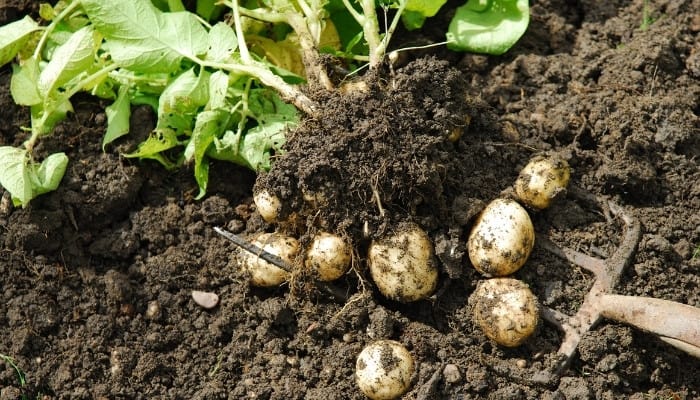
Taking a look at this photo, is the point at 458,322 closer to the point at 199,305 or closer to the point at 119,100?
the point at 199,305

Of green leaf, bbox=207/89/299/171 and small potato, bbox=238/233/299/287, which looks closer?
small potato, bbox=238/233/299/287

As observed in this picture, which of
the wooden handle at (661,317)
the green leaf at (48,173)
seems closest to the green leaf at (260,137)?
the green leaf at (48,173)

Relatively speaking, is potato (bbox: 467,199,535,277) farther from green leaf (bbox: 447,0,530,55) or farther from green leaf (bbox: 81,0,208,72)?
green leaf (bbox: 81,0,208,72)

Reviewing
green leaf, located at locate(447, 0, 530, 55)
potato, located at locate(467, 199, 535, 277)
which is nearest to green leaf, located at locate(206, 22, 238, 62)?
green leaf, located at locate(447, 0, 530, 55)

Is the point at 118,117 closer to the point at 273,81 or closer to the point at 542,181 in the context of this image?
the point at 273,81

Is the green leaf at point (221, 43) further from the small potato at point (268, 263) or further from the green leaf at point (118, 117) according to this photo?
the small potato at point (268, 263)

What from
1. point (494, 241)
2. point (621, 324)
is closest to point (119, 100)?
point (494, 241)
